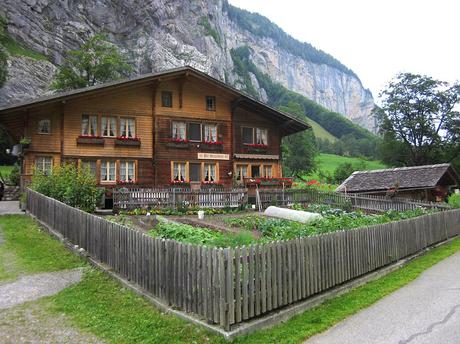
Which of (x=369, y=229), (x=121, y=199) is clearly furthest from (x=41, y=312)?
(x=121, y=199)

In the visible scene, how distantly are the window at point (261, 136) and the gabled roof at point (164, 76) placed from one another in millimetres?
1505

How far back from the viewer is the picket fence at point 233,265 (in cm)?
659

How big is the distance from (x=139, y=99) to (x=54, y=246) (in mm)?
17254

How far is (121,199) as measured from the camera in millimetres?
21000

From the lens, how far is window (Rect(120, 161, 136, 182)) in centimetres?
2742

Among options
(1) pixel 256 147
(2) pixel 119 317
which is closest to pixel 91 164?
(1) pixel 256 147

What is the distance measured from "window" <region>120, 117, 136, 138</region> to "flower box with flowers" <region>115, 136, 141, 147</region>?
0.36 metres

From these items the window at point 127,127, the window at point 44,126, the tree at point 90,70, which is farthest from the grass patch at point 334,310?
the tree at point 90,70

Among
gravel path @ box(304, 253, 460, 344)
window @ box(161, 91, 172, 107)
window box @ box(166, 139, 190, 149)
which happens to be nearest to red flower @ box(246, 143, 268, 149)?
window box @ box(166, 139, 190, 149)

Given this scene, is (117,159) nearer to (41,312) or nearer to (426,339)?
(41,312)

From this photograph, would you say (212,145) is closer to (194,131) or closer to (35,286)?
(194,131)

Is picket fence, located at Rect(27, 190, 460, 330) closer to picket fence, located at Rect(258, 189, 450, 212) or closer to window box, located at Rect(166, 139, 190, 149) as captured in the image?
picket fence, located at Rect(258, 189, 450, 212)

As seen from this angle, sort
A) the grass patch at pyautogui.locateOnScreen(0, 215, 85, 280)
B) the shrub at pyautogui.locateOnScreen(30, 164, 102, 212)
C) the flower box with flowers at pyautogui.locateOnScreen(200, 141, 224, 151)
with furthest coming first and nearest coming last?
1. the flower box with flowers at pyautogui.locateOnScreen(200, 141, 224, 151)
2. the shrub at pyautogui.locateOnScreen(30, 164, 102, 212)
3. the grass patch at pyautogui.locateOnScreen(0, 215, 85, 280)

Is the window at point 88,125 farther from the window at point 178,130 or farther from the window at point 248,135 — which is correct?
the window at point 248,135
